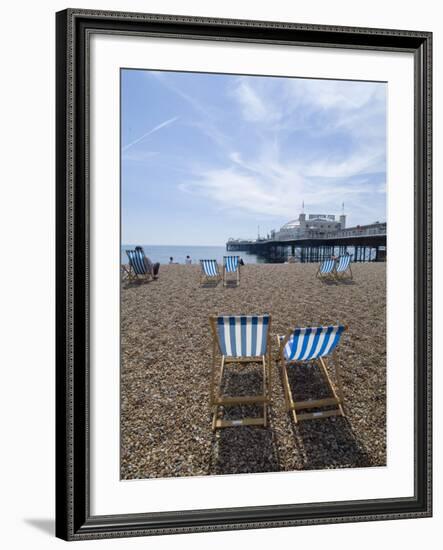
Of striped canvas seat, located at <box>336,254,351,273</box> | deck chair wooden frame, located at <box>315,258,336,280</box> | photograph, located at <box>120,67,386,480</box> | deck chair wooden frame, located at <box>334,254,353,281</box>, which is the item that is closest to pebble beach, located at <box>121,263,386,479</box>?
photograph, located at <box>120,67,386,480</box>

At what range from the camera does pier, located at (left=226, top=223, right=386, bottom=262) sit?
153 centimetres

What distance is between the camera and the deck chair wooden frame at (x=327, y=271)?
16.5 ft

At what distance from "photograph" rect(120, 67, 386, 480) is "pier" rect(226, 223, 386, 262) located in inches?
0.8

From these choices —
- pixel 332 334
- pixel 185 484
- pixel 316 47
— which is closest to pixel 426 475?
pixel 332 334

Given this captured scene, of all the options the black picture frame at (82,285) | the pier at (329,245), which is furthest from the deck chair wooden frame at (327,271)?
the black picture frame at (82,285)

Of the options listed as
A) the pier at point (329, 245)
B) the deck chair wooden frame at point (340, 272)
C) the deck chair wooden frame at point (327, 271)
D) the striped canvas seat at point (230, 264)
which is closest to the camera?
the pier at point (329, 245)

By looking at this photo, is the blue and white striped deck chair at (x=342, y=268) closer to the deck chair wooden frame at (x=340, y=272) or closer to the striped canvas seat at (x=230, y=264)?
the deck chair wooden frame at (x=340, y=272)

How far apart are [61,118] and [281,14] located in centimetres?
102

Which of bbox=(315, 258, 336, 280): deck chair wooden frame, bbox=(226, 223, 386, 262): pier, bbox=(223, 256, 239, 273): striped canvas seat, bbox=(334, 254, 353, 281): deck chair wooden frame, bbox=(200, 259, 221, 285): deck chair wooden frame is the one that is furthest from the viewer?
bbox=(223, 256, 239, 273): striped canvas seat

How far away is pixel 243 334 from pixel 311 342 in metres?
0.35

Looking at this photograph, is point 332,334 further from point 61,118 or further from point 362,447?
point 61,118

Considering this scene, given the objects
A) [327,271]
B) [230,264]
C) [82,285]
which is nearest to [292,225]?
[82,285]

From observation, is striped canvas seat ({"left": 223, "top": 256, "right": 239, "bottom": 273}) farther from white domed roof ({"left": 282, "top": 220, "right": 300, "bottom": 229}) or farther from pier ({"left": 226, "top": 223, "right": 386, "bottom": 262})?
white domed roof ({"left": 282, "top": 220, "right": 300, "bottom": 229})

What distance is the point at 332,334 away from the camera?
1562mm
